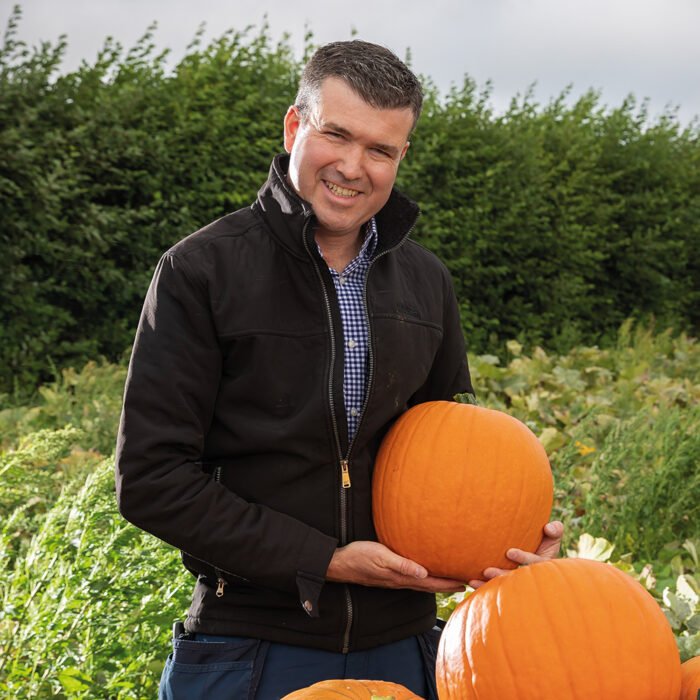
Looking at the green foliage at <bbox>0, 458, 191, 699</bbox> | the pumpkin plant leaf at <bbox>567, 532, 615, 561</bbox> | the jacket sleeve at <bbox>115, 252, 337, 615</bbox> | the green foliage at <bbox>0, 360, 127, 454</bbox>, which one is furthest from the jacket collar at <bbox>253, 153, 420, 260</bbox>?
the green foliage at <bbox>0, 360, 127, 454</bbox>

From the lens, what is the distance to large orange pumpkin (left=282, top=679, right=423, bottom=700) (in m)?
1.37

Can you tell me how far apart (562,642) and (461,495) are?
435mm

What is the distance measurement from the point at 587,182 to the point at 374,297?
8501 millimetres

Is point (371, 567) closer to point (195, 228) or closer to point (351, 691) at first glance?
point (351, 691)

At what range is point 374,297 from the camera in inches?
72.6

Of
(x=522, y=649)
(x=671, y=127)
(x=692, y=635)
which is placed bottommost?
(x=692, y=635)

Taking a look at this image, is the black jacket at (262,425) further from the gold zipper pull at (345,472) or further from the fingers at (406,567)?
the fingers at (406,567)

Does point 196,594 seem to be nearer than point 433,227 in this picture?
Yes

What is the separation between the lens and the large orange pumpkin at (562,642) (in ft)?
4.26

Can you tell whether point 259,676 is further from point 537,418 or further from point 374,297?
point 537,418

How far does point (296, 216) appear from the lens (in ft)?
5.72

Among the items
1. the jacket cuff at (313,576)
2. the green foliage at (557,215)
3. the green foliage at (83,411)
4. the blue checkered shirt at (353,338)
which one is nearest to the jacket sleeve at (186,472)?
the jacket cuff at (313,576)

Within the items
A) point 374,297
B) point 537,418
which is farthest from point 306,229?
point 537,418

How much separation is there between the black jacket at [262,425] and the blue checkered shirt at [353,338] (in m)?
0.02
